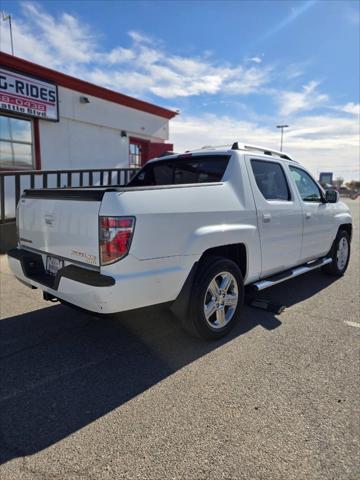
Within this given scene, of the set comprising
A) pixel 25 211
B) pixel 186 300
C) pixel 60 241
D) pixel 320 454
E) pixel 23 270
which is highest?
pixel 25 211

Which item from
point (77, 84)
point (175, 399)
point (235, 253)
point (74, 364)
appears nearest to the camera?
point (175, 399)

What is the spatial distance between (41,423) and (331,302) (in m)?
3.84

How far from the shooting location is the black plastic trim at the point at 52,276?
2748 mm

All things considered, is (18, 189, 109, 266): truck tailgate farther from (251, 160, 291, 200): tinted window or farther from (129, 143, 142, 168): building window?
(129, 143, 142, 168): building window

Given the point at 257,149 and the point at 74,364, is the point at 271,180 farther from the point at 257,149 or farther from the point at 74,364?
the point at 74,364

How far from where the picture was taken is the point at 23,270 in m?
3.59

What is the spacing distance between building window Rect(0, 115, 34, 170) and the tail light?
6997 mm

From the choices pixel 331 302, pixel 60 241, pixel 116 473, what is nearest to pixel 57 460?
pixel 116 473

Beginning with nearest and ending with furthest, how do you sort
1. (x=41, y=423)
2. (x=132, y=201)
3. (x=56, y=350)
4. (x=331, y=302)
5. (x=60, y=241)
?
(x=41, y=423) → (x=132, y=201) → (x=60, y=241) → (x=56, y=350) → (x=331, y=302)

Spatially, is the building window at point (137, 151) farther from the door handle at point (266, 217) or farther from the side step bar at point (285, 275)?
the door handle at point (266, 217)

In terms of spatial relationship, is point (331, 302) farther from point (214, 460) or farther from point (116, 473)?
point (116, 473)

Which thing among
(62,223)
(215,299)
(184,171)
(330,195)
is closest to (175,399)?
(215,299)

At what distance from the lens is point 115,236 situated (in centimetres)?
271

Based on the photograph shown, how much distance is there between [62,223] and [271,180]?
8.36ft
